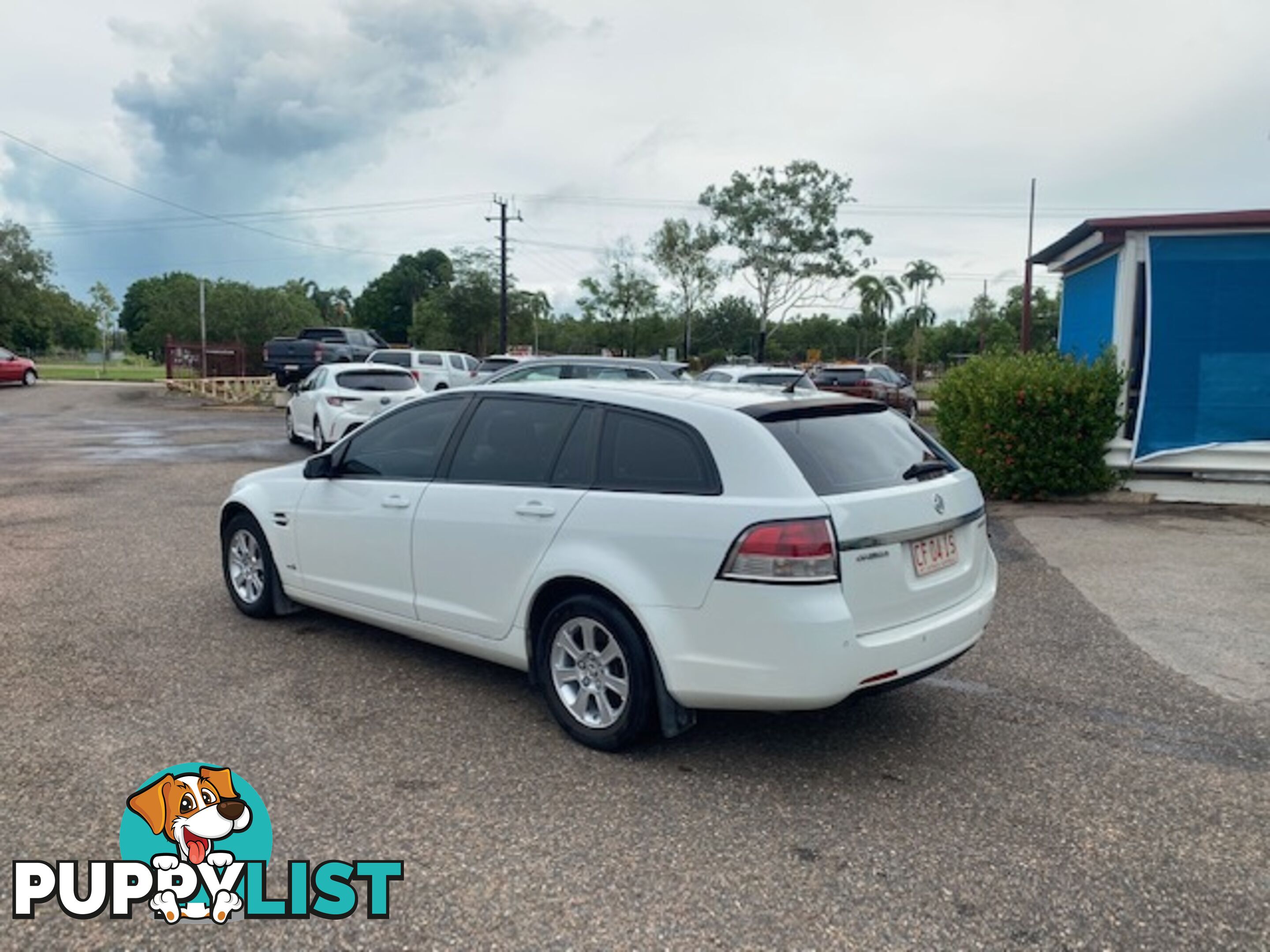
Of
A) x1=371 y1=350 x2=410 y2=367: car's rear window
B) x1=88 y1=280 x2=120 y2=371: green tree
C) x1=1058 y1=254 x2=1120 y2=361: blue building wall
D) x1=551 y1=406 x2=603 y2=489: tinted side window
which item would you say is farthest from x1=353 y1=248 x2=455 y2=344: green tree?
x1=551 y1=406 x2=603 y2=489: tinted side window

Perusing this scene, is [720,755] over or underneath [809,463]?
underneath

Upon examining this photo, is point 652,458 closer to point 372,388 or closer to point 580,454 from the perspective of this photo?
point 580,454

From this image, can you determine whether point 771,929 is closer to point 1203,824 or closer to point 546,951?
point 546,951

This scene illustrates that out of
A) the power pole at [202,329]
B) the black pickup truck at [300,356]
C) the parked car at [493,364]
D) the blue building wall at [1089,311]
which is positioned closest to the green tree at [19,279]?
the power pole at [202,329]

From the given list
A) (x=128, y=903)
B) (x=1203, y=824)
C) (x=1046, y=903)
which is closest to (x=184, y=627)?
(x=128, y=903)

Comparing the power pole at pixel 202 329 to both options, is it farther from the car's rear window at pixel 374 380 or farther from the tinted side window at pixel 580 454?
the tinted side window at pixel 580 454

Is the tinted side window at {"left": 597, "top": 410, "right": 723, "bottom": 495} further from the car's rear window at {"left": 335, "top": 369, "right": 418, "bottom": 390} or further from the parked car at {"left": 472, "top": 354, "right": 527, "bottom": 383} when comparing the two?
the parked car at {"left": 472, "top": 354, "right": 527, "bottom": 383}

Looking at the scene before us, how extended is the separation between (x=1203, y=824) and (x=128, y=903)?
3650mm

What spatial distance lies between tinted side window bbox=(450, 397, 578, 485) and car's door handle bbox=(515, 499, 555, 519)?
12 centimetres

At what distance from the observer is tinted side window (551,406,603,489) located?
4.04 m

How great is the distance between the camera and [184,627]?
5582 mm

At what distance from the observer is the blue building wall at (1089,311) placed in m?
11.4

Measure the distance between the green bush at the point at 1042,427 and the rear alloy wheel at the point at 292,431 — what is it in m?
11.7

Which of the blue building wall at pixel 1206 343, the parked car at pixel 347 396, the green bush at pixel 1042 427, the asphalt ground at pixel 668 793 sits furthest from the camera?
the parked car at pixel 347 396
